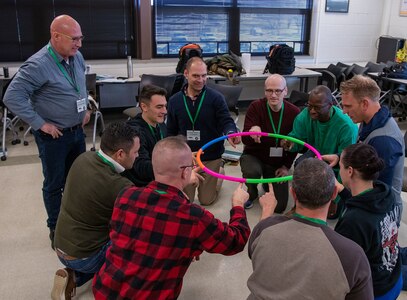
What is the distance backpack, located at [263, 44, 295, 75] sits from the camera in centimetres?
687

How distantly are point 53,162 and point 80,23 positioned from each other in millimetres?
4769

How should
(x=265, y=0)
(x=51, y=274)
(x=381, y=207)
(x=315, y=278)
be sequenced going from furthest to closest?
1. (x=265, y=0)
2. (x=51, y=274)
3. (x=381, y=207)
4. (x=315, y=278)

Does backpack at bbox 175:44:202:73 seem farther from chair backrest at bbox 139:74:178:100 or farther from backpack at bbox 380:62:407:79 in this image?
backpack at bbox 380:62:407:79

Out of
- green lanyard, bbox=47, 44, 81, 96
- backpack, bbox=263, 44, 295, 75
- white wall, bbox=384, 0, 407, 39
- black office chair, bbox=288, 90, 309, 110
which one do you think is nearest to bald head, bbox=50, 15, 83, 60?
green lanyard, bbox=47, 44, 81, 96

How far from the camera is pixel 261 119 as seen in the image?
3.87m

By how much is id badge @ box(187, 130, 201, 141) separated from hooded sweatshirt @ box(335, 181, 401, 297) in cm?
197

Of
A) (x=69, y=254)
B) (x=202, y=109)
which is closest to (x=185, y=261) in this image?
(x=69, y=254)

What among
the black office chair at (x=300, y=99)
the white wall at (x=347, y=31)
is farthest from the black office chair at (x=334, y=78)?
the black office chair at (x=300, y=99)

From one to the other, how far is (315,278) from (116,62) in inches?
258

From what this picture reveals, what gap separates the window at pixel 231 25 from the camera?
25.1 ft

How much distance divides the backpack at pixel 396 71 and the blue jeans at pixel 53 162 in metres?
5.74

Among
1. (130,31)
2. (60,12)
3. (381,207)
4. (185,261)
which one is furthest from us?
(130,31)

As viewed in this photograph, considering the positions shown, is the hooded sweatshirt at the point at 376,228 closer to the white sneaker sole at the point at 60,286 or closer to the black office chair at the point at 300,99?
the white sneaker sole at the point at 60,286

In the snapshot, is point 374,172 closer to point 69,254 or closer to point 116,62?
point 69,254
